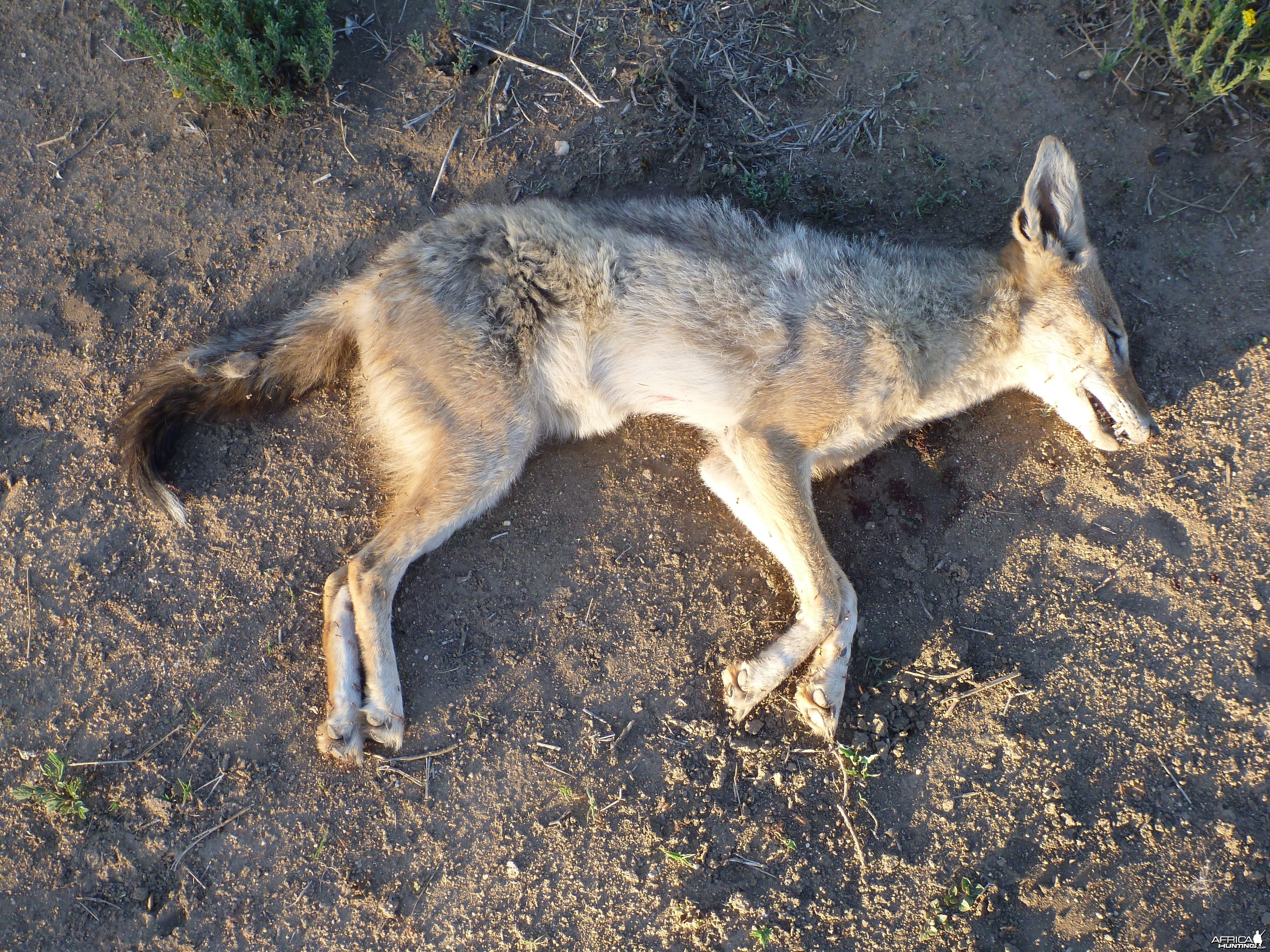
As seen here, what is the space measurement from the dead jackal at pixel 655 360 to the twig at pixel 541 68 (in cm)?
83

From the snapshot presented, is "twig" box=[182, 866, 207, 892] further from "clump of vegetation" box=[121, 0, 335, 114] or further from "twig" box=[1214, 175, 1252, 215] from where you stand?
"twig" box=[1214, 175, 1252, 215]

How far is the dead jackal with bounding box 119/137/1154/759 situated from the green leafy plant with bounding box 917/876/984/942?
896 mm

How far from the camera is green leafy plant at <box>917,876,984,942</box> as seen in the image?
3406 mm

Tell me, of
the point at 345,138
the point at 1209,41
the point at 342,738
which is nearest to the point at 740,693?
the point at 342,738

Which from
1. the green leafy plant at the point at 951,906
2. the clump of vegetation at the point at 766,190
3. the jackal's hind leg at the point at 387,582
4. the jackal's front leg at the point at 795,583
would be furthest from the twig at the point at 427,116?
the green leafy plant at the point at 951,906

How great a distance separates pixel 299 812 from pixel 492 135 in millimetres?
3758

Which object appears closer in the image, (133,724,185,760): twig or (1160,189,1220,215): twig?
(133,724,185,760): twig

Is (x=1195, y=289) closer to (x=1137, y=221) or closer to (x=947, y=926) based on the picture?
(x=1137, y=221)

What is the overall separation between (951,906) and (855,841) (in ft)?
1.69


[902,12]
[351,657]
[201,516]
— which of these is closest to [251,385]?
[201,516]

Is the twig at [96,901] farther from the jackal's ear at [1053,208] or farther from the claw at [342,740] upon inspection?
the jackal's ear at [1053,208]

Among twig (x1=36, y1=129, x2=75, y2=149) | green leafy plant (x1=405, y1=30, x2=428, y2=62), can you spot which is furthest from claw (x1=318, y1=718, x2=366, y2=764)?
green leafy plant (x1=405, y1=30, x2=428, y2=62)

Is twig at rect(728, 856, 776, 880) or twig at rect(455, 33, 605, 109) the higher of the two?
twig at rect(455, 33, 605, 109)

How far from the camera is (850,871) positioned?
3490 mm
